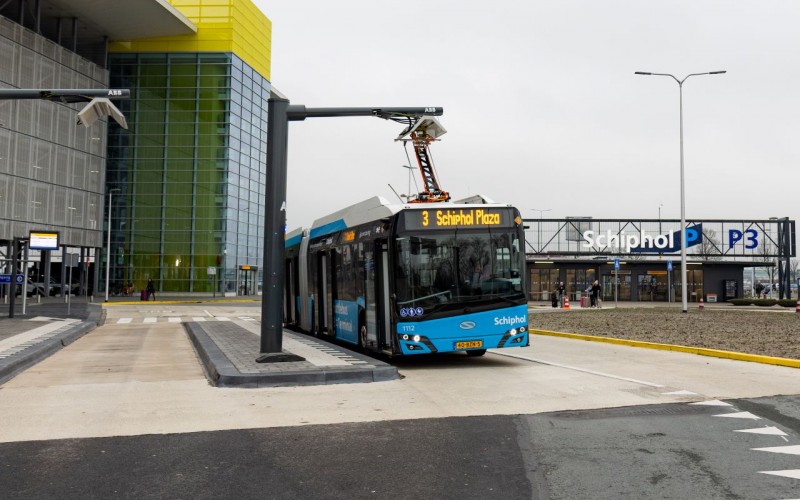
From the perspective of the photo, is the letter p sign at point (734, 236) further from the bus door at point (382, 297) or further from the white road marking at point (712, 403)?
the white road marking at point (712, 403)

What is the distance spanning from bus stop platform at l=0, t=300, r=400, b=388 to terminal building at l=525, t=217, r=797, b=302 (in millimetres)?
37854

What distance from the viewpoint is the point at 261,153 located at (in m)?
70.2

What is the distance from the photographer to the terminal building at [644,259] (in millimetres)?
54688

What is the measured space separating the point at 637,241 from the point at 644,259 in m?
2.88

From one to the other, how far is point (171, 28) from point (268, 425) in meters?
58.1

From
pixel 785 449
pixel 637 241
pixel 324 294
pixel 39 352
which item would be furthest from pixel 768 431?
pixel 637 241

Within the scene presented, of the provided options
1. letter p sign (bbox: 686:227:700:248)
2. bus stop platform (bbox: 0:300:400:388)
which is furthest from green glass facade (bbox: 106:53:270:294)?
bus stop platform (bbox: 0:300:400:388)

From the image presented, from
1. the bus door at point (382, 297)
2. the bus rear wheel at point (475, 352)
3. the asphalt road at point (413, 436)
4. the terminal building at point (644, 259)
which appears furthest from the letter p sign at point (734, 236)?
the bus door at point (382, 297)

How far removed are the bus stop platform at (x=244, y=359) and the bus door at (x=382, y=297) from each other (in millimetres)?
486

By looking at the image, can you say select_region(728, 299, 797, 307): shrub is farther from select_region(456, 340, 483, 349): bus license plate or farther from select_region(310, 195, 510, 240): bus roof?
select_region(456, 340, 483, 349): bus license plate

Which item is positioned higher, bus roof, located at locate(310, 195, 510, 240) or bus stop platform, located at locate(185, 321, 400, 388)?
bus roof, located at locate(310, 195, 510, 240)

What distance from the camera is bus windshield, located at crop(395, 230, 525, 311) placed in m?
12.0

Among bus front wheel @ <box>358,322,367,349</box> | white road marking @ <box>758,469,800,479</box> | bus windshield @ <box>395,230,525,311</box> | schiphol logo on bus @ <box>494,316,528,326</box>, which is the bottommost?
white road marking @ <box>758,469,800,479</box>

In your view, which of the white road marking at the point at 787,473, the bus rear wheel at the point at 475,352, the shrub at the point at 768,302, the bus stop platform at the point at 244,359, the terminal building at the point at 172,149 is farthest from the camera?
the terminal building at the point at 172,149
